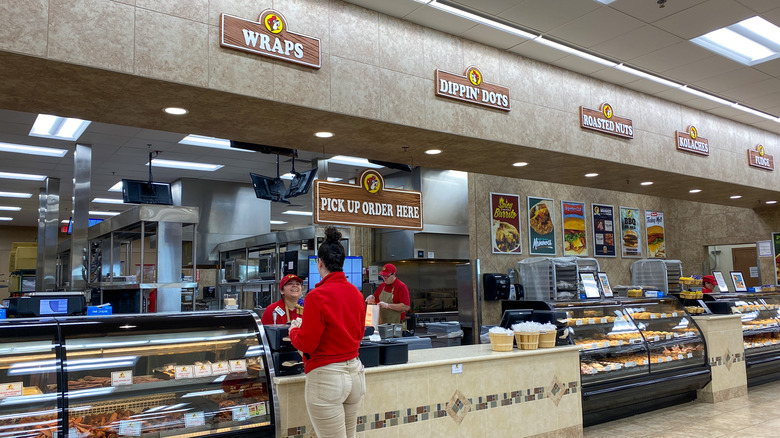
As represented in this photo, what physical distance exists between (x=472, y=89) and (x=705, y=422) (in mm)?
4120

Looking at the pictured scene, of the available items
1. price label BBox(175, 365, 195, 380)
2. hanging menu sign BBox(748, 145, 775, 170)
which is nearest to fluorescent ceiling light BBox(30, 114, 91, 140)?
price label BBox(175, 365, 195, 380)

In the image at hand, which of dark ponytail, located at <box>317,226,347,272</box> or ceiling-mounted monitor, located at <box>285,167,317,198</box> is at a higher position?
ceiling-mounted monitor, located at <box>285,167,317,198</box>

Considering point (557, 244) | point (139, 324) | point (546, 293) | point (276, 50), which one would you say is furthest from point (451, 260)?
point (139, 324)

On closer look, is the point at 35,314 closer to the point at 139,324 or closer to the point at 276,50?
the point at 139,324

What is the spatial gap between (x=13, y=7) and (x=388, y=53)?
279 cm

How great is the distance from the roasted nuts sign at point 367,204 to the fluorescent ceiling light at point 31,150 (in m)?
5.82

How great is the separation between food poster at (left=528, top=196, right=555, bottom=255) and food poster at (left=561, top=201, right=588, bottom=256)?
0.34 meters

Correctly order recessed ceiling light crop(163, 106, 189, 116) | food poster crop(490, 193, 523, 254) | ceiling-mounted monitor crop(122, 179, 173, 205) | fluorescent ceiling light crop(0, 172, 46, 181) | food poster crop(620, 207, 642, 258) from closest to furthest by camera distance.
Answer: recessed ceiling light crop(163, 106, 189, 116)
ceiling-mounted monitor crop(122, 179, 173, 205)
food poster crop(490, 193, 523, 254)
fluorescent ceiling light crop(0, 172, 46, 181)
food poster crop(620, 207, 642, 258)

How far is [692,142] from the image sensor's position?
7902 mm

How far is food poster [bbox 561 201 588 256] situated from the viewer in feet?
35.4

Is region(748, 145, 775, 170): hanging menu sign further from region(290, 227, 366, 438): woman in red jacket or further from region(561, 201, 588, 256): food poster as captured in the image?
region(290, 227, 366, 438): woman in red jacket

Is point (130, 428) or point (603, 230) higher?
point (603, 230)

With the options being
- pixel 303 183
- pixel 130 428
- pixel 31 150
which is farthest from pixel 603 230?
pixel 31 150

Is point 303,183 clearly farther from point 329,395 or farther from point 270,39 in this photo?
point 329,395
